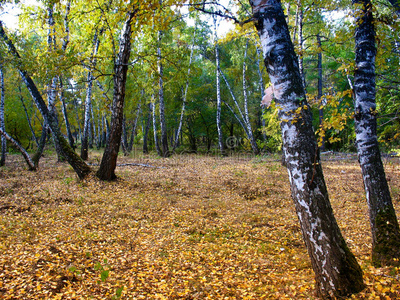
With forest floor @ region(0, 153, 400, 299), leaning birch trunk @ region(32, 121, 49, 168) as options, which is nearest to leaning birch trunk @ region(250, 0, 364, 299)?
forest floor @ region(0, 153, 400, 299)

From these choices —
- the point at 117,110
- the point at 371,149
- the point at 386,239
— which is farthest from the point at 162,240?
the point at 117,110

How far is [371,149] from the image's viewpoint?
3.47 metres

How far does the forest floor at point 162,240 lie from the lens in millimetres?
3184

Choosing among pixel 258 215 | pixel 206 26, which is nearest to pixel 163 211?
pixel 258 215

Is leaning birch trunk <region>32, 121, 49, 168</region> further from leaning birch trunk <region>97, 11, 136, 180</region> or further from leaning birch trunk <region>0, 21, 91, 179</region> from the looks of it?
leaning birch trunk <region>97, 11, 136, 180</region>

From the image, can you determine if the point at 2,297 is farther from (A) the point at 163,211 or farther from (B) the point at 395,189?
(B) the point at 395,189

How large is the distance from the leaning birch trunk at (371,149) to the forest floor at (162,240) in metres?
0.38

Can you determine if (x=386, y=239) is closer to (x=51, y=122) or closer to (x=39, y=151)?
(x=51, y=122)

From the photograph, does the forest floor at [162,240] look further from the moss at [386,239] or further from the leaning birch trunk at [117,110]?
the leaning birch trunk at [117,110]

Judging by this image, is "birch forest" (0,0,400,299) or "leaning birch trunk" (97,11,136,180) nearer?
"birch forest" (0,0,400,299)

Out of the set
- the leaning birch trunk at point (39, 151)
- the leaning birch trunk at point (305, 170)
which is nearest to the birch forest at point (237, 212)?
the leaning birch trunk at point (305, 170)

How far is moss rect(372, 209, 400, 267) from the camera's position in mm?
3301

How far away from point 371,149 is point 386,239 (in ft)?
4.19

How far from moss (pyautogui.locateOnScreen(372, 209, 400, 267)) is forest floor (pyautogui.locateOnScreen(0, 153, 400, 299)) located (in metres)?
0.19
